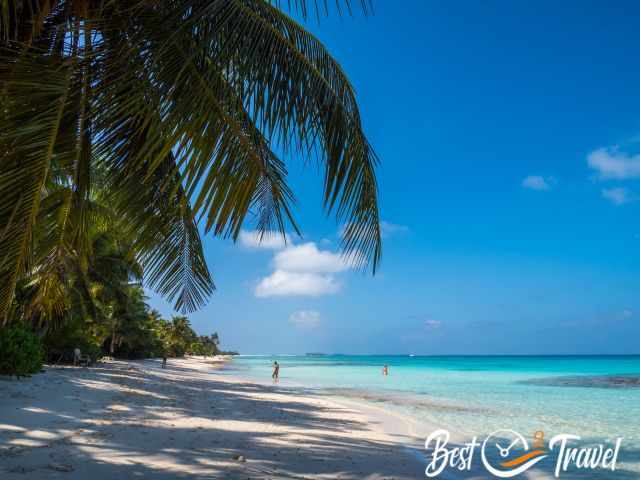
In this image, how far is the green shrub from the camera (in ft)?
36.8

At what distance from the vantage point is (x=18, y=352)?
37.9ft

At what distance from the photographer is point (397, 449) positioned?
756 cm

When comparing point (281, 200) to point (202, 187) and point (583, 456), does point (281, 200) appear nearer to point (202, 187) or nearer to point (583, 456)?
point (202, 187)

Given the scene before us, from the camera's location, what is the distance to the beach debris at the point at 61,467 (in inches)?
185

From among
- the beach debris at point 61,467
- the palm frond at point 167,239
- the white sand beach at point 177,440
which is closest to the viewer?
the palm frond at point 167,239

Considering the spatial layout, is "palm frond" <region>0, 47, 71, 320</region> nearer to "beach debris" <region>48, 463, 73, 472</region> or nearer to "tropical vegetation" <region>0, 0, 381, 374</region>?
"tropical vegetation" <region>0, 0, 381, 374</region>

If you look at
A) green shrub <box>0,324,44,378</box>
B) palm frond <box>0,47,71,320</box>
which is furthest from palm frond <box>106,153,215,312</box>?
green shrub <box>0,324,44,378</box>

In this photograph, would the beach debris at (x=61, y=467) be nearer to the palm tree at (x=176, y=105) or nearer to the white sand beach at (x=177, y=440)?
the white sand beach at (x=177, y=440)

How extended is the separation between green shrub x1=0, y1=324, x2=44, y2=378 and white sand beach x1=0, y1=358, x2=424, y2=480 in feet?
1.81

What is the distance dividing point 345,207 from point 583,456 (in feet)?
26.1

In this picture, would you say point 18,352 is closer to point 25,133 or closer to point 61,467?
point 61,467

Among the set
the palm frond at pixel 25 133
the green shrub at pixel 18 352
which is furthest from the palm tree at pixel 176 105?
the green shrub at pixel 18 352

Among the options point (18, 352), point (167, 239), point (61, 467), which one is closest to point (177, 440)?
point (61, 467)

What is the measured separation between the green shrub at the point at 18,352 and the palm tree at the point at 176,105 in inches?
375
